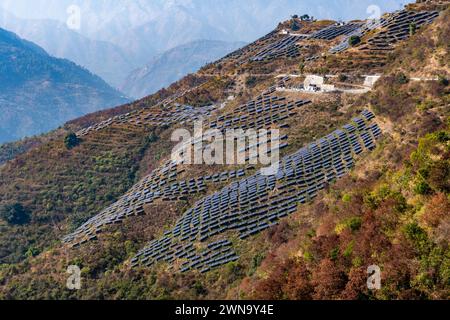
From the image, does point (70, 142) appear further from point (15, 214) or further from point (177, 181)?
point (177, 181)

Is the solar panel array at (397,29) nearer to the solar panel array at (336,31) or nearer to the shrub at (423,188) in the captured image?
the solar panel array at (336,31)

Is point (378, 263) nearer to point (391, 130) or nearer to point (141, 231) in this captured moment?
point (391, 130)

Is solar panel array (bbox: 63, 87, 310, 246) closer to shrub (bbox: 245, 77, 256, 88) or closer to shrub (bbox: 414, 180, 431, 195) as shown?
shrub (bbox: 245, 77, 256, 88)

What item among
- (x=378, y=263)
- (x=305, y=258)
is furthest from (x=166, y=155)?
(x=378, y=263)

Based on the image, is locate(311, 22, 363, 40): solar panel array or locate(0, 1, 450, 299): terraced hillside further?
locate(311, 22, 363, 40): solar panel array

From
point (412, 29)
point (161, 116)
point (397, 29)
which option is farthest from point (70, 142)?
point (412, 29)

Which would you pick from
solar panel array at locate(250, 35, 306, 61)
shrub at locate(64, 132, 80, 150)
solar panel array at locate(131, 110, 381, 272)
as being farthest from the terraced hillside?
solar panel array at locate(250, 35, 306, 61)

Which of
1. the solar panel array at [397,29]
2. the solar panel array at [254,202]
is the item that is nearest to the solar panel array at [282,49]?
the solar panel array at [397,29]
